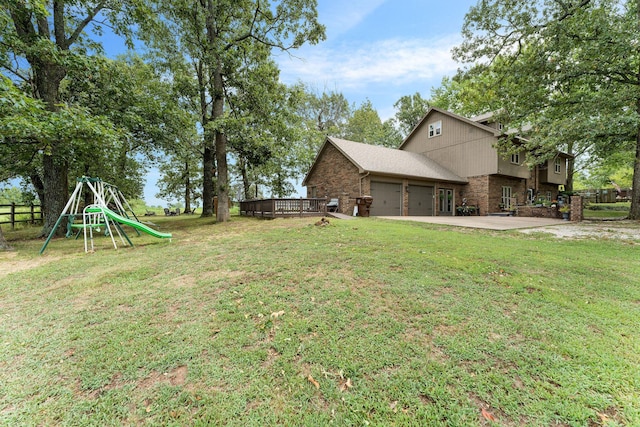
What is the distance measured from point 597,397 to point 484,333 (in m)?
0.86

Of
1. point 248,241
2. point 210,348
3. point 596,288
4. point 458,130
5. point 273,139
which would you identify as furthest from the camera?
point 458,130

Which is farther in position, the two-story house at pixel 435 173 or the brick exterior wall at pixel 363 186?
the two-story house at pixel 435 173

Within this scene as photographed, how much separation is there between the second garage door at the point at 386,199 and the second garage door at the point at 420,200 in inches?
44.9

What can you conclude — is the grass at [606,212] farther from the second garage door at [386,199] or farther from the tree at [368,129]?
the tree at [368,129]

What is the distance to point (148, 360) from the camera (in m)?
2.37

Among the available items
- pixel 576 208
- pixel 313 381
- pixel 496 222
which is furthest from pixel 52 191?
pixel 576 208

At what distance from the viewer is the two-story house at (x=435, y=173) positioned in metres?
16.0

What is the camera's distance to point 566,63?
12258mm

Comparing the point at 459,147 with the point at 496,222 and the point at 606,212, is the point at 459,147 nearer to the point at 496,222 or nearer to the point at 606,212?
the point at 496,222

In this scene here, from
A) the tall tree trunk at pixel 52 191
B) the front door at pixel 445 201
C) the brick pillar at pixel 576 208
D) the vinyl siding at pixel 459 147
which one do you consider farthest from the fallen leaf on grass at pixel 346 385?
the vinyl siding at pixel 459 147

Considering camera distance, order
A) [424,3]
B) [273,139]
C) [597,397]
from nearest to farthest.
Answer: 1. [597,397]
2. [424,3]
3. [273,139]

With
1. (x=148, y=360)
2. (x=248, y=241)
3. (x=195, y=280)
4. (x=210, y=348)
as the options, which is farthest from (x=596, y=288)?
(x=248, y=241)

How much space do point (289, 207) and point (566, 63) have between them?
15.6 metres

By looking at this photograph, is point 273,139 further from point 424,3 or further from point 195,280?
point 195,280
